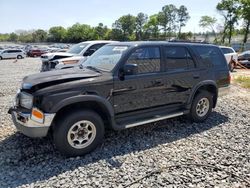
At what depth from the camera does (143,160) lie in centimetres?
391

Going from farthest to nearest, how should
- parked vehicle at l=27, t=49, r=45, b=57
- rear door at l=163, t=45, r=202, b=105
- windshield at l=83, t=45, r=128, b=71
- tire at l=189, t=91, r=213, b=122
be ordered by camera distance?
parked vehicle at l=27, t=49, r=45, b=57 < tire at l=189, t=91, r=213, b=122 < rear door at l=163, t=45, r=202, b=105 < windshield at l=83, t=45, r=128, b=71

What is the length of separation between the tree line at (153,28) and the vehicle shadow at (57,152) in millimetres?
39563

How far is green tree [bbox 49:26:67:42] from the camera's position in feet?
314

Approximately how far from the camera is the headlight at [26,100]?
3693 mm

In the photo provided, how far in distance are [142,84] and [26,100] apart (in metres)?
1.95

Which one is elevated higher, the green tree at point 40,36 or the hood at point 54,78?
the green tree at point 40,36

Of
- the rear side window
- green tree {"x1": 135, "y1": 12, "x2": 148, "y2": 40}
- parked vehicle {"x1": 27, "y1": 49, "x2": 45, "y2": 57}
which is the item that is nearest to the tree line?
green tree {"x1": 135, "y1": 12, "x2": 148, "y2": 40}

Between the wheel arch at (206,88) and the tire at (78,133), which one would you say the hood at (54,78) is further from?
the wheel arch at (206,88)

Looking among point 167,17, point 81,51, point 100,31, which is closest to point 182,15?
point 167,17

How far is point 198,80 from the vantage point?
534 centimetres

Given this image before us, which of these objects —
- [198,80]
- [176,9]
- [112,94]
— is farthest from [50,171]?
[176,9]

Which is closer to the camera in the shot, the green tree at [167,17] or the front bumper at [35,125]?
the front bumper at [35,125]

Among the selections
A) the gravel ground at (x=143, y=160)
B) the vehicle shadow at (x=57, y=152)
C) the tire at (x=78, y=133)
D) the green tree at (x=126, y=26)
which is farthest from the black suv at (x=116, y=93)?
the green tree at (x=126, y=26)

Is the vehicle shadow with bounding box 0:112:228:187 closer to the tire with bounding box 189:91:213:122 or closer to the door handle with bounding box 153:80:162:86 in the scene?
the tire with bounding box 189:91:213:122
